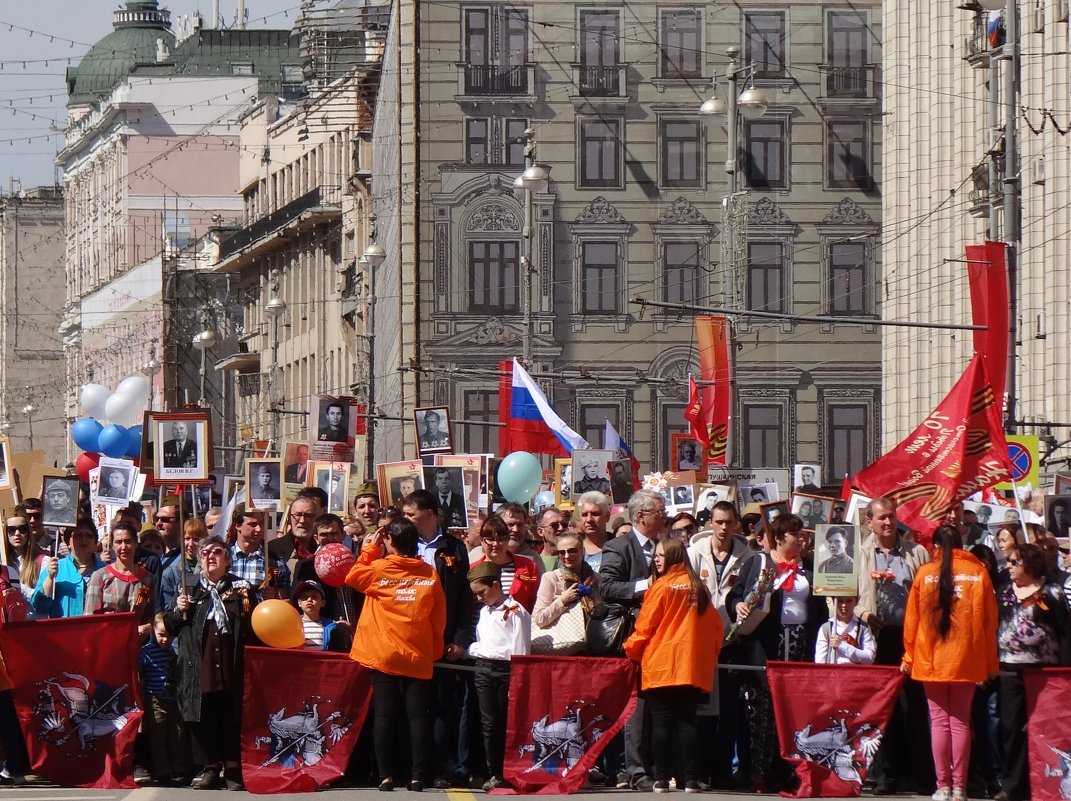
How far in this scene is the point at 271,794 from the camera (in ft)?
48.4

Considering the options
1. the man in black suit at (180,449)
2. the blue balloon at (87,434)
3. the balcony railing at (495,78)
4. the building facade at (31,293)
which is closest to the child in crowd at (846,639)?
the man in black suit at (180,449)

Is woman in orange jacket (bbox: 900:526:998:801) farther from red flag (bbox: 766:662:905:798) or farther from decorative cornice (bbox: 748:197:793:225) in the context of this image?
decorative cornice (bbox: 748:197:793:225)

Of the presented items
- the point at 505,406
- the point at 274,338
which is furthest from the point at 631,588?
the point at 274,338

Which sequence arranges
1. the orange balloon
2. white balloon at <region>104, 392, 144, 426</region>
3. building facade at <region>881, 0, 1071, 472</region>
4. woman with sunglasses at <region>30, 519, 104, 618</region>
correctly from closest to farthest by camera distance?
1. the orange balloon
2. woman with sunglasses at <region>30, 519, 104, 618</region>
3. building facade at <region>881, 0, 1071, 472</region>
4. white balloon at <region>104, 392, 144, 426</region>

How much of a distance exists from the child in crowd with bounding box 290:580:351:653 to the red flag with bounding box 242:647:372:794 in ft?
0.82

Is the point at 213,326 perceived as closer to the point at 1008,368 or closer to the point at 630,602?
the point at 1008,368

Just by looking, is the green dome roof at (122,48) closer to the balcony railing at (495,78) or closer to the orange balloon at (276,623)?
the balcony railing at (495,78)

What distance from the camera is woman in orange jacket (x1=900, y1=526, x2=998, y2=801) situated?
46.9ft

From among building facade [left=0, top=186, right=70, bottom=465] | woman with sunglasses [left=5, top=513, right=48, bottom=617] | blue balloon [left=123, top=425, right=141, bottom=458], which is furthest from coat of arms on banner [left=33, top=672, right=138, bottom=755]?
building facade [left=0, top=186, right=70, bottom=465]

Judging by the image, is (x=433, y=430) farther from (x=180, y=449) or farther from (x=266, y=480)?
(x=180, y=449)

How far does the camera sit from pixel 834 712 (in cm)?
1496

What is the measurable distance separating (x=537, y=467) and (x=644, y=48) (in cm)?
2914

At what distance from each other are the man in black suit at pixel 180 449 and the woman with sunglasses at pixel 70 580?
79.6 inches

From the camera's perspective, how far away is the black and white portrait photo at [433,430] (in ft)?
96.5
